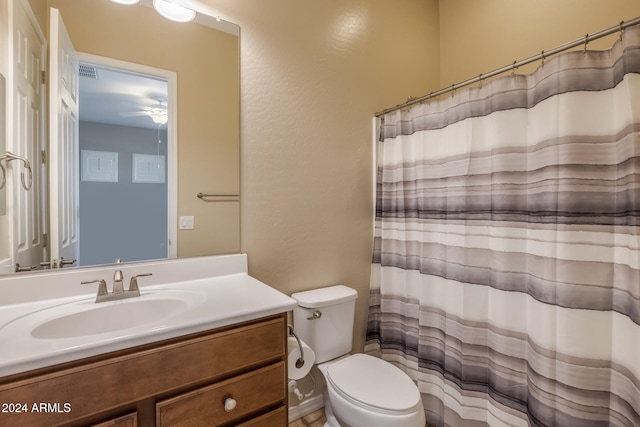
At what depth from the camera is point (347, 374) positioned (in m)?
1.51

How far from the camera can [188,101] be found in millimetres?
1465

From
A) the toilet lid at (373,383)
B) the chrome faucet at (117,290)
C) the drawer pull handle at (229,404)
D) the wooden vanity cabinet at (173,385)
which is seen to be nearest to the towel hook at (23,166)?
the chrome faucet at (117,290)

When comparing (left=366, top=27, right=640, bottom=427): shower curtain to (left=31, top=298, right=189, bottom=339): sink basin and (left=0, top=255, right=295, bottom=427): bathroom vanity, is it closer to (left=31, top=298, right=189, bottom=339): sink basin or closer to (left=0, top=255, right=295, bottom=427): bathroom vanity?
(left=0, top=255, right=295, bottom=427): bathroom vanity

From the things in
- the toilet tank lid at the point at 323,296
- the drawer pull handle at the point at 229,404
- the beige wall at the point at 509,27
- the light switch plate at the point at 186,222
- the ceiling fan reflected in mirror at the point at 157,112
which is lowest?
the drawer pull handle at the point at 229,404

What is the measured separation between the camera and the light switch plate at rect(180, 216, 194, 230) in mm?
1453

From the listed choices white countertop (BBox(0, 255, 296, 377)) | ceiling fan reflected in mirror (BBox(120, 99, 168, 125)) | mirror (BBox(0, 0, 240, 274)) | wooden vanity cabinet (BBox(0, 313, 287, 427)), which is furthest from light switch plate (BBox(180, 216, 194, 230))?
wooden vanity cabinet (BBox(0, 313, 287, 427))

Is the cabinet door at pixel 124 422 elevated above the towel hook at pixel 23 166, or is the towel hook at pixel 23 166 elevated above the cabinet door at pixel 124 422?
the towel hook at pixel 23 166

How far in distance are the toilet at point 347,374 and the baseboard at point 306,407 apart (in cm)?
19

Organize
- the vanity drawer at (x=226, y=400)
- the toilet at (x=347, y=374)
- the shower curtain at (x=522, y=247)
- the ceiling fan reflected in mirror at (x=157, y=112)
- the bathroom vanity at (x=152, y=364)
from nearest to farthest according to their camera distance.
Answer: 1. the bathroom vanity at (x=152, y=364)
2. the vanity drawer at (x=226, y=400)
3. the shower curtain at (x=522, y=247)
4. the toilet at (x=347, y=374)
5. the ceiling fan reflected in mirror at (x=157, y=112)

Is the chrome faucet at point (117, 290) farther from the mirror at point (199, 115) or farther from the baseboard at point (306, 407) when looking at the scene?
the baseboard at point (306, 407)

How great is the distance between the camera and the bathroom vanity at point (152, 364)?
747 millimetres

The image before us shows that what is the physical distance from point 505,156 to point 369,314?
1.25 m

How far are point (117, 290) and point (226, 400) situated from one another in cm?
60

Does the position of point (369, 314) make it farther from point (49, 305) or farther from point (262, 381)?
point (49, 305)
